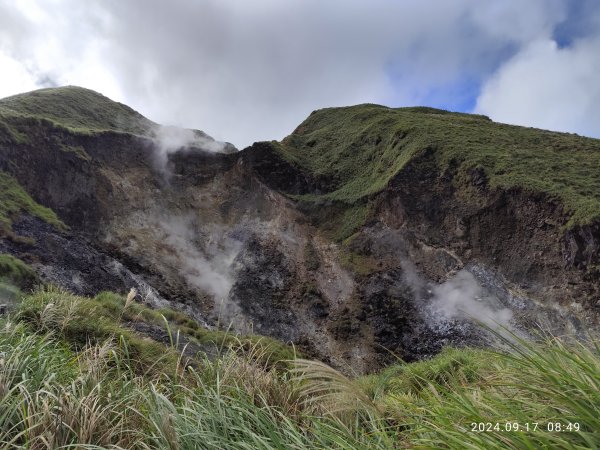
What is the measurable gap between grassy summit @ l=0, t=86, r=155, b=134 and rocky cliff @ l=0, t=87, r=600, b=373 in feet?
1.19

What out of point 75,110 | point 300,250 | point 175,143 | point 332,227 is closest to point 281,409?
point 300,250

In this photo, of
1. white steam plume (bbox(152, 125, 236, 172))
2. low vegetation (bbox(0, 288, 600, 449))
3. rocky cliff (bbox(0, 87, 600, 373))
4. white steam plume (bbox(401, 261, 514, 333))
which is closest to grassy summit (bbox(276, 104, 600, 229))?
rocky cliff (bbox(0, 87, 600, 373))

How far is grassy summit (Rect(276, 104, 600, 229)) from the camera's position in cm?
2712

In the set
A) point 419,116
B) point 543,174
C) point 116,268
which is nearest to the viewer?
point 116,268

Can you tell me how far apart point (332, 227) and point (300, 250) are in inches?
133

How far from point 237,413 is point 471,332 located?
71.1ft

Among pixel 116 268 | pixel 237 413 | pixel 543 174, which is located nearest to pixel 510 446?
pixel 237 413

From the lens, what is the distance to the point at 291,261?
29969mm

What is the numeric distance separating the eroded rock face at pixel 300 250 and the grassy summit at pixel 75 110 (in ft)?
15.0

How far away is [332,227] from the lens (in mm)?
32781

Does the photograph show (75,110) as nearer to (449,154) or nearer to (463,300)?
(449,154)

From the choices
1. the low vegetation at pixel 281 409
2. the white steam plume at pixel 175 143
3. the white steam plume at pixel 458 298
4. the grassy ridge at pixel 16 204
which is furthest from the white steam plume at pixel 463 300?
the white steam plume at pixel 175 143

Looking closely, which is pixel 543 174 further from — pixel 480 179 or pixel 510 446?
pixel 510 446

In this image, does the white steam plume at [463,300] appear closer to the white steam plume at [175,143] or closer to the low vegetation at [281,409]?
the low vegetation at [281,409]
